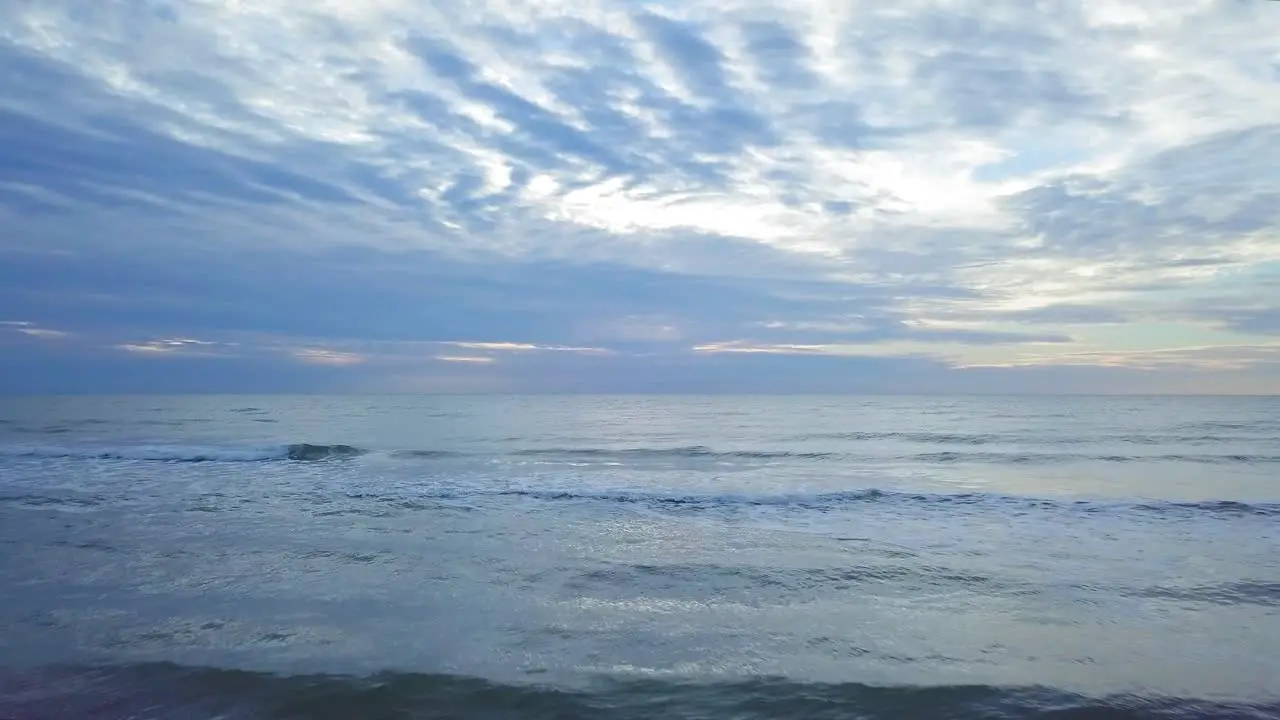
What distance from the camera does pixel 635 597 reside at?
10.6 meters

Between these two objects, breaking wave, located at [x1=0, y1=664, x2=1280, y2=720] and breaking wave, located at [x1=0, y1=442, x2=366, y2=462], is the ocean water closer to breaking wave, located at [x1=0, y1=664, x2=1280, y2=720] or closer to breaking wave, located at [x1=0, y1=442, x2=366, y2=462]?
breaking wave, located at [x1=0, y1=664, x2=1280, y2=720]

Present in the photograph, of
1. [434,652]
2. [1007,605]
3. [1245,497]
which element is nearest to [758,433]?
[1245,497]

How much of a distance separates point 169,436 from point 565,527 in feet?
117

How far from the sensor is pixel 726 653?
8414 millimetres

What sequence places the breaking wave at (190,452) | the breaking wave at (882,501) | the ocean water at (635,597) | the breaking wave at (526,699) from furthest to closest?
the breaking wave at (190,452), the breaking wave at (882,501), the ocean water at (635,597), the breaking wave at (526,699)

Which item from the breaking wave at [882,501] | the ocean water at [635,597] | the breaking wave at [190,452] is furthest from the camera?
the breaking wave at [190,452]

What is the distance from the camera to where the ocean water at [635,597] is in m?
7.38

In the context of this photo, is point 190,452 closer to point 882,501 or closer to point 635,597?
point 882,501

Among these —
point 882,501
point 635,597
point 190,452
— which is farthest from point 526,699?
point 190,452

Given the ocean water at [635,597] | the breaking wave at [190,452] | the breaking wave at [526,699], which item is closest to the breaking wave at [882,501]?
the ocean water at [635,597]

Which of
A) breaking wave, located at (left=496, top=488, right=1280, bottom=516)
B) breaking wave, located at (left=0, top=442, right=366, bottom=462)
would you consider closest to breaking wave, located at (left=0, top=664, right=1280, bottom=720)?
breaking wave, located at (left=496, top=488, right=1280, bottom=516)

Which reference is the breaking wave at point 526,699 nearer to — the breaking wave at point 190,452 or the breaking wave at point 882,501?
the breaking wave at point 882,501

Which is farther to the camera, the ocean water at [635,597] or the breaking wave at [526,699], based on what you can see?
the ocean water at [635,597]

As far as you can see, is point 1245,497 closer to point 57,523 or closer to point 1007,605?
point 1007,605
